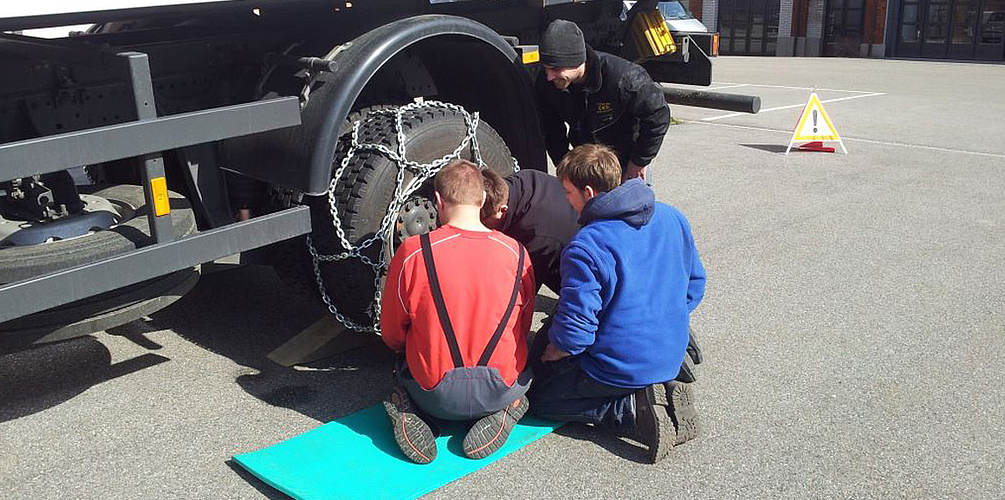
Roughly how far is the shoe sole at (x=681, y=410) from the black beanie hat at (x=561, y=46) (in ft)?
→ 5.63

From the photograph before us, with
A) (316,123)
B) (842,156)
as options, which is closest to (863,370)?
(316,123)

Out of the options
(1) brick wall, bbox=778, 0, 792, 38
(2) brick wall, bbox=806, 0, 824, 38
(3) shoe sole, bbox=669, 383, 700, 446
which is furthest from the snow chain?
(1) brick wall, bbox=778, 0, 792, 38

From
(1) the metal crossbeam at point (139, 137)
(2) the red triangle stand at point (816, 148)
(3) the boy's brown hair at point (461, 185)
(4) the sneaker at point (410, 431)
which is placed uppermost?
(1) the metal crossbeam at point (139, 137)

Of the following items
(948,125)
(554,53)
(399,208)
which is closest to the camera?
(399,208)

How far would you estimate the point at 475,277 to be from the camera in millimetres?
3131

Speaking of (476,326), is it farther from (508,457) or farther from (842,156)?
(842,156)

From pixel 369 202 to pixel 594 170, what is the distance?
91 centimetres

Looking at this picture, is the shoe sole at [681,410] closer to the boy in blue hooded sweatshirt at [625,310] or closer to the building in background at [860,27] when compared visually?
the boy in blue hooded sweatshirt at [625,310]

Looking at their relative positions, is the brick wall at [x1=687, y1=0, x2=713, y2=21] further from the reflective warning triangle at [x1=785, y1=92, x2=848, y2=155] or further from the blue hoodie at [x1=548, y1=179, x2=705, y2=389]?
the blue hoodie at [x1=548, y1=179, x2=705, y2=389]

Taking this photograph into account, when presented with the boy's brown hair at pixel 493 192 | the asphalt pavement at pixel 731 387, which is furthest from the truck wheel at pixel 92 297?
the boy's brown hair at pixel 493 192

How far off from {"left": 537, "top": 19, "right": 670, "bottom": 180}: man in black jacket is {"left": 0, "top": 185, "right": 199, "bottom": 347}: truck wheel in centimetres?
183

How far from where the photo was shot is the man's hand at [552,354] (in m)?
3.31

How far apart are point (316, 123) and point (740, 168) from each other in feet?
19.6

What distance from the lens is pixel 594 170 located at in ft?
10.8
